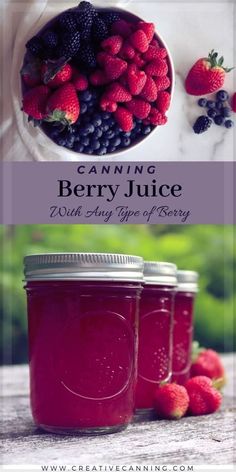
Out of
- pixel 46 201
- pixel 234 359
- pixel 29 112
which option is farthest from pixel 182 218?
pixel 234 359

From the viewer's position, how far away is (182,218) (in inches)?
64.7

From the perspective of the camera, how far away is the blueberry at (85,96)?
158 centimetres

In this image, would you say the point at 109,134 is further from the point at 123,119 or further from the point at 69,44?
the point at 69,44

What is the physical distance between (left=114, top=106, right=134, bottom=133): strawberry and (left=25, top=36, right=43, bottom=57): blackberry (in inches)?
8.1

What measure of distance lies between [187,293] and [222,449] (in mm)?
587

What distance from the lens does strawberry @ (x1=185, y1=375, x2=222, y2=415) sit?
1.72 metres

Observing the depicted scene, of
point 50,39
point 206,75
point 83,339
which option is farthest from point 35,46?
point 83,339

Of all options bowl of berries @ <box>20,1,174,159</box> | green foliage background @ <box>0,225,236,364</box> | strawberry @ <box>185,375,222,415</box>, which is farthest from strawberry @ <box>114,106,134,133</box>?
green foliage background @ <box>0,225,236,364</box>

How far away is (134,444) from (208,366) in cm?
59

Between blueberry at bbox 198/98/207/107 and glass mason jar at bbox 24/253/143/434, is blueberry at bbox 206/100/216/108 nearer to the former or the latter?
blueberry at bbox 198/98/207/107

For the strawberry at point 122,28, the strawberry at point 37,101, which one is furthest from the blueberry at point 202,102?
the strawberry at point 37,101

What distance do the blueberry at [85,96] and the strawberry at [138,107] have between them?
0.09 metres

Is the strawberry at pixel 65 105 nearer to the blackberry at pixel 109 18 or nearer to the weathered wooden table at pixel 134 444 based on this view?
the blackberry at pixel 109 18

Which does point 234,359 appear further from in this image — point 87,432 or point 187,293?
point 87,432
